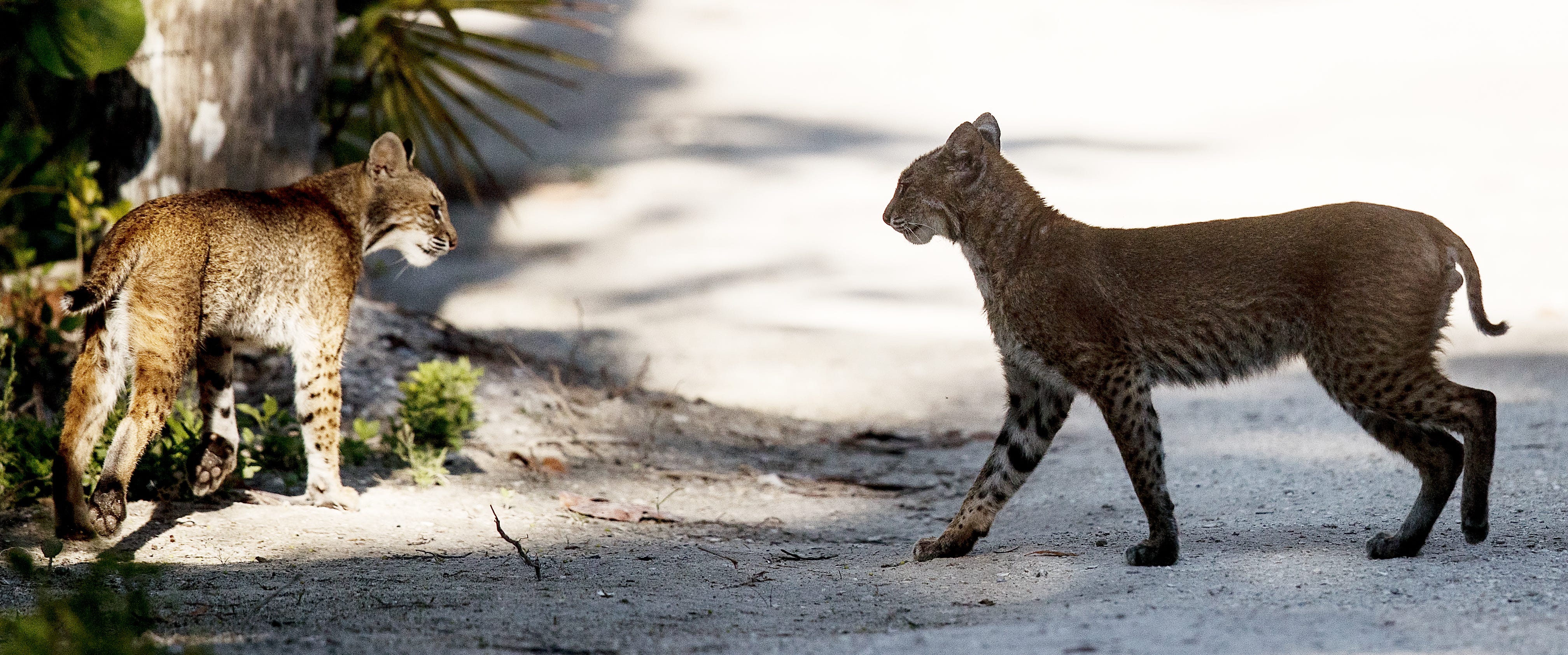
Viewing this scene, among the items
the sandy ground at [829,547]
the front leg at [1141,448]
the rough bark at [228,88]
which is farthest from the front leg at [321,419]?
the front leg at [1141,448]

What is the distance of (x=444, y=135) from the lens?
26.9 feet

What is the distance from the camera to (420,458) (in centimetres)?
616

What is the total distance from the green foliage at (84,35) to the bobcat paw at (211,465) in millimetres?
2114

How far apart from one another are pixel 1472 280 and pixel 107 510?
14.7ft

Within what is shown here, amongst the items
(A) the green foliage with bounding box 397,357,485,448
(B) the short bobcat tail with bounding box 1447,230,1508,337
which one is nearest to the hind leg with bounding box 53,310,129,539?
(A) the green foliage with bounding box 397,357,485,448

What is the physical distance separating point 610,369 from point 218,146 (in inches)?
115

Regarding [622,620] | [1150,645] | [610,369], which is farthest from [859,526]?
[610,369]

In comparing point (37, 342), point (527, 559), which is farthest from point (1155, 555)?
point (37, 342)

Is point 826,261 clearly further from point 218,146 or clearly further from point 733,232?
point 218,146

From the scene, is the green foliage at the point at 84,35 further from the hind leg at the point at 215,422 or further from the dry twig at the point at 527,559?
the dry twig at the point at 527,559

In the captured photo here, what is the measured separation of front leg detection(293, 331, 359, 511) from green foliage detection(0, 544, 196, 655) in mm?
1490

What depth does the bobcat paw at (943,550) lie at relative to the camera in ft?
15.9

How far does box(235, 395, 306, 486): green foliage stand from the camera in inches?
223

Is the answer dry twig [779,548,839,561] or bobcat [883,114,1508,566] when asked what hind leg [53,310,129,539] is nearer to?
dry twig [779,548,839,561]
